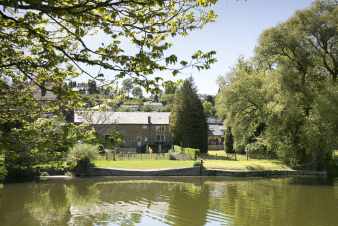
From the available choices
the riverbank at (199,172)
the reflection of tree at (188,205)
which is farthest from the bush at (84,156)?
the reflection of tree at (188,205)

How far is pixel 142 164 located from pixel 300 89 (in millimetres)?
13051

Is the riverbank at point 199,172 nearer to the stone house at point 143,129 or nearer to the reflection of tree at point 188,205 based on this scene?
the reflection of tree at point 188,205

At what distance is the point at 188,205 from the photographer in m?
21.2

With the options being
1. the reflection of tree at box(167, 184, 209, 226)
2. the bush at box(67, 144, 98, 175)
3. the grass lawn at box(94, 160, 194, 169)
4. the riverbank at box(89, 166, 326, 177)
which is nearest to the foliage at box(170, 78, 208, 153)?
the grass lawn at box(94, 160, 194, 169)

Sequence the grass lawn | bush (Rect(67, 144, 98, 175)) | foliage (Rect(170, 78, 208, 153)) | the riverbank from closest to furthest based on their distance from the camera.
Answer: bush (Rect(67, 144, 98, 175)) < the riverbank < the grass lawn < foliage (Rect(170, 78, 208, 153))

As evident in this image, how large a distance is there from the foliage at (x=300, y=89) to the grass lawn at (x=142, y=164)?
19.4ft

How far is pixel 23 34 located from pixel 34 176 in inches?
969

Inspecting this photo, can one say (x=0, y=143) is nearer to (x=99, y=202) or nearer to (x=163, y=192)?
(x=99, y=202)

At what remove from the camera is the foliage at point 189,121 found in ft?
162

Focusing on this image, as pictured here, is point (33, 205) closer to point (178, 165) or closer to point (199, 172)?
point (199, 172)

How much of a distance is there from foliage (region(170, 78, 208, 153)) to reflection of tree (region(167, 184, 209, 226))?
21.3 metres

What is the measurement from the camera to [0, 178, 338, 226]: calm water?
58.7ft

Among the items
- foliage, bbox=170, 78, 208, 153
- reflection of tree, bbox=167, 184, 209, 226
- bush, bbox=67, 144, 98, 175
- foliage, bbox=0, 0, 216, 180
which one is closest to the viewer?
foliage, bbox=0, 0, 216, 180

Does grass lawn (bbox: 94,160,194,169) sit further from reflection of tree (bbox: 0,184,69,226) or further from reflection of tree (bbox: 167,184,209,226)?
reflection of tree (bbox: 0,184,69,226)
